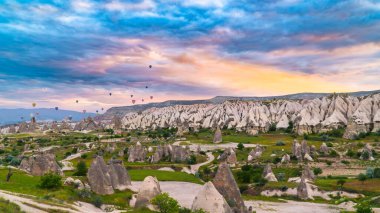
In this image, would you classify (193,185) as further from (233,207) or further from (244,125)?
(244,125)

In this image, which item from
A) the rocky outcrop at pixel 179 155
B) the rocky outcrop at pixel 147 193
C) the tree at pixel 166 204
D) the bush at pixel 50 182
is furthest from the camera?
the rocky outcrop at pixel 179 155

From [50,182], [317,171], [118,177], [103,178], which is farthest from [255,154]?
[50,182]

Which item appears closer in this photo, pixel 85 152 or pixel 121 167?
pixel 121 167

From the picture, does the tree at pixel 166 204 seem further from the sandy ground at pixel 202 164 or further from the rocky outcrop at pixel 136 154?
the rocky outcrop at pixel 136 154

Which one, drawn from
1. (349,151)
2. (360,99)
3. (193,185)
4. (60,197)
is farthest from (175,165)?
(360,99)

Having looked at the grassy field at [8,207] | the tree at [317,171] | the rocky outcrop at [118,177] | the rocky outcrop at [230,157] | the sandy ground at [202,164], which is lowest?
the sandy ground at [202,164]

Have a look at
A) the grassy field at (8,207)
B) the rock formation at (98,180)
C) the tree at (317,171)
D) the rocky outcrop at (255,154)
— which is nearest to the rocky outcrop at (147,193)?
the rock formation at (98,180)

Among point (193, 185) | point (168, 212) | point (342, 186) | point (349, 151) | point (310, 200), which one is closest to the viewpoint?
point (168, 212)
